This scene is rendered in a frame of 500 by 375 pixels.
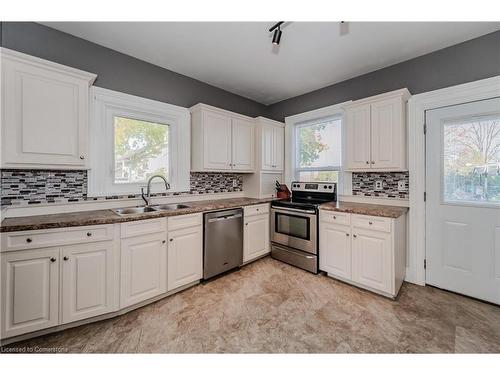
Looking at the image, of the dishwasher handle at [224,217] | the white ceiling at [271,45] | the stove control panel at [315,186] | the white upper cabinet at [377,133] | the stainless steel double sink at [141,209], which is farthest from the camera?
the stove control panel at [315,186]

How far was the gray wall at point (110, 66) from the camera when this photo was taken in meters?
1.93

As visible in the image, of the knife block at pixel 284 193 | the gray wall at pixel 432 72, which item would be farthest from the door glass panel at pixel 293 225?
the gray wall at pixel 432 72

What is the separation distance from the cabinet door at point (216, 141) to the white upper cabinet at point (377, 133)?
5.32 feet

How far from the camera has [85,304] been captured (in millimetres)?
1755

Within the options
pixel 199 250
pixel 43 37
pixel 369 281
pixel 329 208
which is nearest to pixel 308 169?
pixel 329 208

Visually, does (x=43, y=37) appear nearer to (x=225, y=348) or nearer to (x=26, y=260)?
(x=26, y=260)

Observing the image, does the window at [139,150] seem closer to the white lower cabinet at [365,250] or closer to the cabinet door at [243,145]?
the cabinet door at [243,145]

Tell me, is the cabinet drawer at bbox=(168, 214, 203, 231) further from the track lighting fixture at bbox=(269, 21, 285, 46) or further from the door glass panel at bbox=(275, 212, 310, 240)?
the track lighting fixture at bbox=(269, 21, 285, 46)

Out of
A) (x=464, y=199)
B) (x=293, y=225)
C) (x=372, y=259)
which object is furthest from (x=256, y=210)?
(x=464, y=199)

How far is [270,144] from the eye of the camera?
3.54 meters

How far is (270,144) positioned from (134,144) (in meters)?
1.96

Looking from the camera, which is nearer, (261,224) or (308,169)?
(261,224)
